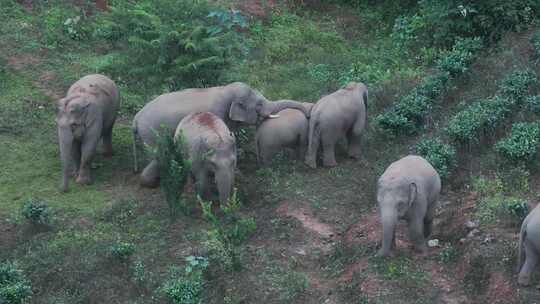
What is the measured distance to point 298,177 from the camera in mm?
12508

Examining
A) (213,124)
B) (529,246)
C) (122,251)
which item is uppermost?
(529,246)

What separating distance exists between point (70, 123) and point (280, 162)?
302cm

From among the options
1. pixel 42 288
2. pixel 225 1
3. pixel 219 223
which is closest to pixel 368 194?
pixel 219 223

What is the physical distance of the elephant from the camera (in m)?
12.8

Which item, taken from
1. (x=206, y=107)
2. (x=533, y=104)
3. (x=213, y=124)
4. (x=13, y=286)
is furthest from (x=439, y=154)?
(x=13, y=286)

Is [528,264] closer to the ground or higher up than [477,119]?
closer to the ground

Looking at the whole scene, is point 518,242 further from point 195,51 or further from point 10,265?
point 195,51

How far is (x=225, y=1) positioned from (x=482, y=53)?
20.3ft

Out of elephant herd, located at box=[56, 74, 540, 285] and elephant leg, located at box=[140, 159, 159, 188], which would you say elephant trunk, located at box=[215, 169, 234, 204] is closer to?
elephant herd, located at box=[56, 74, 540, 285]

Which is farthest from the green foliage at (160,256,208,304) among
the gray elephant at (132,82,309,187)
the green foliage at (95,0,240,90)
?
the green foliage at (95,0,240,90)

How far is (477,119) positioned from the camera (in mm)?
12484

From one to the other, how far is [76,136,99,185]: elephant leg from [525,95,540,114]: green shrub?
20.2ft

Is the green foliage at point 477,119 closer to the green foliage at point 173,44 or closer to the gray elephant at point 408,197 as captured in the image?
the gray elephant at point 408,197

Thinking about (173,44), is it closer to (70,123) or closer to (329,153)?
(70,123)
